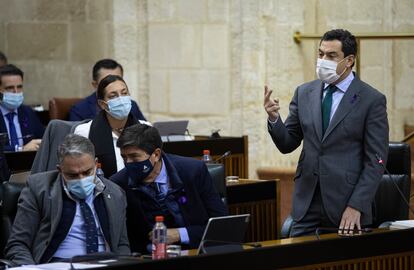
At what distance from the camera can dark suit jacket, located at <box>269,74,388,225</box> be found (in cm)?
661

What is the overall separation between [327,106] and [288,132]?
0.87ft

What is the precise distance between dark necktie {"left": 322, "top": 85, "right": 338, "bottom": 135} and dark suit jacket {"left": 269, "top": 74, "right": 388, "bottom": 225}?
33 millimetres

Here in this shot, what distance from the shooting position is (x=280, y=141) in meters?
6.73

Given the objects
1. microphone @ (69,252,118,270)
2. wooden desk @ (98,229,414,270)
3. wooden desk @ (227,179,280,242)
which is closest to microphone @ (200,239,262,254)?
wooden desk @ (98,229,414,270)

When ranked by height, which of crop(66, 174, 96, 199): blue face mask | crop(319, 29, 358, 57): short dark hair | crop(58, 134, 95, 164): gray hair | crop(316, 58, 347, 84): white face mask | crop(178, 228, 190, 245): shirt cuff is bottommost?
crop(178, 228, 190, 245): shirt cuff

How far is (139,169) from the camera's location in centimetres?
647

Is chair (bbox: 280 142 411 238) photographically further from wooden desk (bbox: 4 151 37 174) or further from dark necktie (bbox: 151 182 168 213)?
wooden desk (bbox: 4 151 37 174)

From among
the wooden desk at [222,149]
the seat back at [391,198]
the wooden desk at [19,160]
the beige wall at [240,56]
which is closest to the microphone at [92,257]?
the seat back at [391,198]

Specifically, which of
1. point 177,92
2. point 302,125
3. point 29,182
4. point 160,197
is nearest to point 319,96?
point 302,125

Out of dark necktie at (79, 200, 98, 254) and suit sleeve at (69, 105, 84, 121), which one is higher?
suit sleeve at (69, 105, 84, 121)

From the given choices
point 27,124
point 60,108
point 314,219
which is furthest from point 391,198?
point 60,108

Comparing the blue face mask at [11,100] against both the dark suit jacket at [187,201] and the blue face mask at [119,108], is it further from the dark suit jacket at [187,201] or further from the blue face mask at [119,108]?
the dark suit jacket at [187,201]

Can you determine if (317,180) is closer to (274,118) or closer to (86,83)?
(274,118)

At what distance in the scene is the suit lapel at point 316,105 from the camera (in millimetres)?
6719
